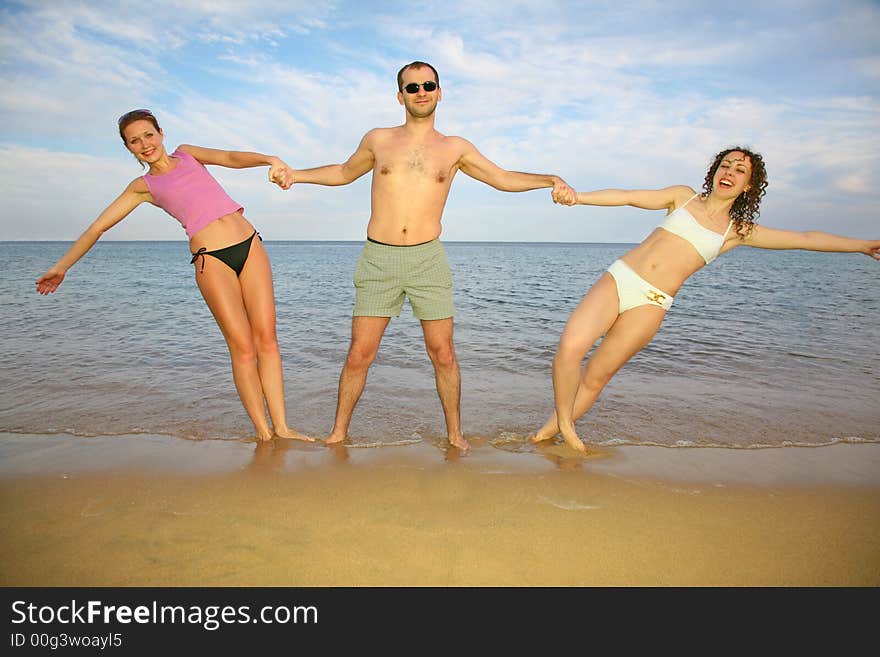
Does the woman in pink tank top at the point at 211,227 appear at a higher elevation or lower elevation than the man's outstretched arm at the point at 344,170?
lower

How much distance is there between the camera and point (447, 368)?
14.9 ft

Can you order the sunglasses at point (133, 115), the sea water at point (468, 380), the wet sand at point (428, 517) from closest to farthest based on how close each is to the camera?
the wet sand at point (428, 517) < the sunglasses at point (133, 115) < the sea water at point (468, 380)

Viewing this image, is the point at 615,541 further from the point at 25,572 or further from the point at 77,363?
the point at 77,363

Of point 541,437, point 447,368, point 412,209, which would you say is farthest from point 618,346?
point 412,209

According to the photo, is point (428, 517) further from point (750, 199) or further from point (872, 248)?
point (872, 248)

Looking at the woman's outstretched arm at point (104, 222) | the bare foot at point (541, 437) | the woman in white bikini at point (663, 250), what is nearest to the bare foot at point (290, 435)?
the bare foot at point (541, 437)

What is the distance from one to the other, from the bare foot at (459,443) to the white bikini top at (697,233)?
2348mm

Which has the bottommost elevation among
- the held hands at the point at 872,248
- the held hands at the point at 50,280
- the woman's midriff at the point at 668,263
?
the held hands at the point at 50,280

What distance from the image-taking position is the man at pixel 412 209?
4184mm

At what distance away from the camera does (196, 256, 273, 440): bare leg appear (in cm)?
410

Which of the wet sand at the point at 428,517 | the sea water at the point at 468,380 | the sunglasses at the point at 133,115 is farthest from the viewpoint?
the sea water at the point at 468,380

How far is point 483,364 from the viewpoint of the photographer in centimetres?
780

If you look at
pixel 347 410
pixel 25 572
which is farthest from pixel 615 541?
pixel 25 572

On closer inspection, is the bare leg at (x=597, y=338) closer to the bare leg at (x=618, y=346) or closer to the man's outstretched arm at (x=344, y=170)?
the bare leg at (x=618, y=346)
